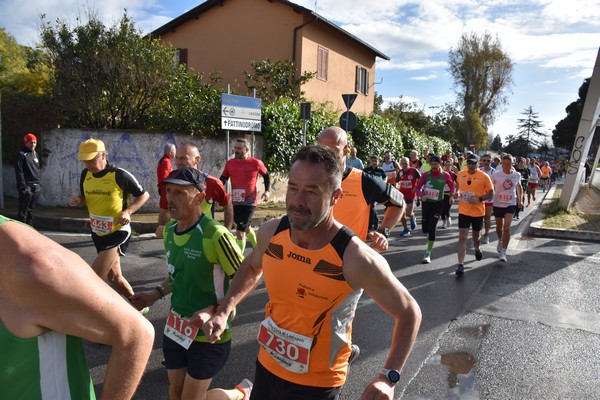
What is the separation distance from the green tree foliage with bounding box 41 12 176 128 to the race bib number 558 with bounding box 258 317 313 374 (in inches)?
509

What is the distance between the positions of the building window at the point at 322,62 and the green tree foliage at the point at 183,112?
1038 cm

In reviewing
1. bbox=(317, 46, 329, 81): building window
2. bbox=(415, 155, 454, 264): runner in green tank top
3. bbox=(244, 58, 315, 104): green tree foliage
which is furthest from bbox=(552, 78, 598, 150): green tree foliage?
bbox=(415, 155, 454, 264): runner in green tank top

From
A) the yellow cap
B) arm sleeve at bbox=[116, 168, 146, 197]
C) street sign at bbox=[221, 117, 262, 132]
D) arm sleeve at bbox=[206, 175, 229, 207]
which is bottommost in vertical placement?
arm sleeve at bbox=[206, 175, 229, 207]

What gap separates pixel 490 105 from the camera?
53.6 metres

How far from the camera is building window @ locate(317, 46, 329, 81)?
24312 mm

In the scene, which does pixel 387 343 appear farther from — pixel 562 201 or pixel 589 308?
pixel 562 201

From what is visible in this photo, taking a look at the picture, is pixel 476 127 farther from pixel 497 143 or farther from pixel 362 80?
pixel 497 143

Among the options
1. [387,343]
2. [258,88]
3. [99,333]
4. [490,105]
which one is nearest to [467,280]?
[387,343]

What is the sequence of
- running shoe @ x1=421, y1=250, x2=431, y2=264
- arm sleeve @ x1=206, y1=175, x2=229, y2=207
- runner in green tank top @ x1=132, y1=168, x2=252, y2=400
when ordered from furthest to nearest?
running shoe @ x1=421, y1=250, x2=431, y2=264
arm sleeve @ x1=206, y1=175, x2=229, y2=207
runner in green tank top @ x1=132, y1=168, x2=252, y2=400

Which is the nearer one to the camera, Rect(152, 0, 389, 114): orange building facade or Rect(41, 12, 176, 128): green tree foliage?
Rect(41, 12, 176, 128): green tree foliage

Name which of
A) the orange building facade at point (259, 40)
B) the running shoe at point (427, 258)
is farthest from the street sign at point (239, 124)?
the orange building facade at point (259, 40)

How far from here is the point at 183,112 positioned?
14.2 m

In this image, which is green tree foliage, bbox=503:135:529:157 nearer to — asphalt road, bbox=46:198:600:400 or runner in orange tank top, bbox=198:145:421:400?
asphalt road, bbox=46:198:600:400

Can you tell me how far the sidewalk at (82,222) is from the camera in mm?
10820
